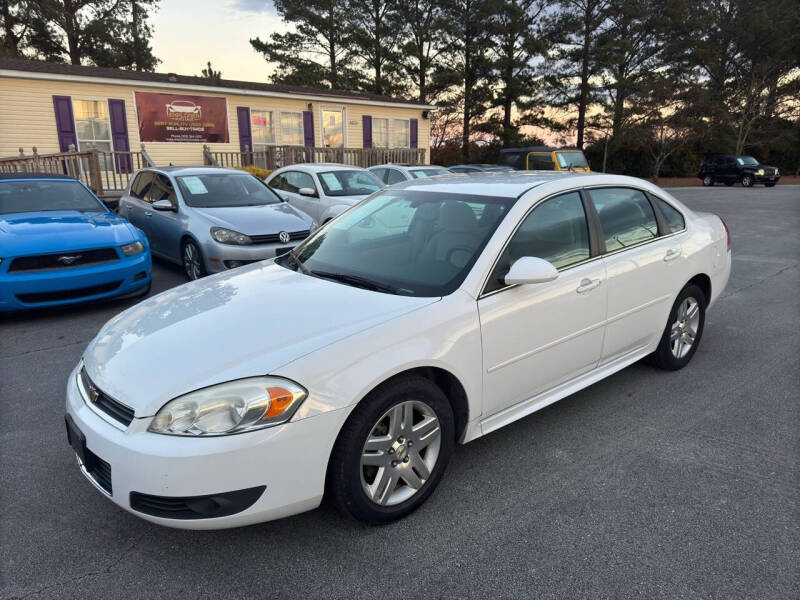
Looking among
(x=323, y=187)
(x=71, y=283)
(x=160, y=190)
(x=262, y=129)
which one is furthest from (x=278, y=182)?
(x=262, y=129)

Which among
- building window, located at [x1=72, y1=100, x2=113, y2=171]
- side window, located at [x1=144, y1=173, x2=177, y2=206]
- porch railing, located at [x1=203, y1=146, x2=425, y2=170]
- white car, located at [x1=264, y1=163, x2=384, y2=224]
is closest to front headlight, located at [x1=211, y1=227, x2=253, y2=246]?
side window, located at [x1=144, y1=173, x2=177, y2=206]

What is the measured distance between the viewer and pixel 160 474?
2.10 metres

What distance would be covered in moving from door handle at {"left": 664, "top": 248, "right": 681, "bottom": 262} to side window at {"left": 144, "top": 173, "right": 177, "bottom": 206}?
618 centimetres

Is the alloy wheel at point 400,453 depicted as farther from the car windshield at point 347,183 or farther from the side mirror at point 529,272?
the car windshield at point 347,183

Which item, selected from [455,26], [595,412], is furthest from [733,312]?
[455,26]

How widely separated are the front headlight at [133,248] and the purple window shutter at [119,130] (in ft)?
40.4

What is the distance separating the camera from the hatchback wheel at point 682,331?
4.15 meters

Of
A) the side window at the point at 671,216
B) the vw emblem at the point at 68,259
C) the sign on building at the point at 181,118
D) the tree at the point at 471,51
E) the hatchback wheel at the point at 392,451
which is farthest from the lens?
the tree at the point at 471,51

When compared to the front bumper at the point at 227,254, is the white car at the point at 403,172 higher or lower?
higher

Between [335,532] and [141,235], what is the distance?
490cm

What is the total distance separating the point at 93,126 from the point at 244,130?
4665mm

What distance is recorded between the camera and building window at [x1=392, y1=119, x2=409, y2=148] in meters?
23.4

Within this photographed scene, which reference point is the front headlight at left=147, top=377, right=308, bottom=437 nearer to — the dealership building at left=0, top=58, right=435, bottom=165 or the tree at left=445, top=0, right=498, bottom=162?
the dealership building at left=0, top=58, right=435, bottom=165

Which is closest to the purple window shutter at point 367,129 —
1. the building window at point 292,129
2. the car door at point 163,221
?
the building window at point 292,129
